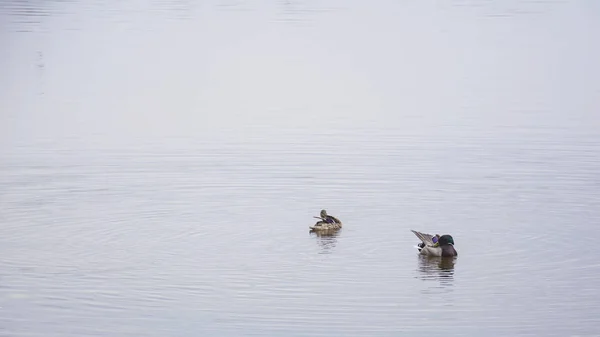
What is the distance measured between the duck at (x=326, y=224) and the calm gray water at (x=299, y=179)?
0.60ft

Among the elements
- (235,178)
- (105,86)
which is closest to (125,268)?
(235,178)

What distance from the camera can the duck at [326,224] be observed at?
1630 centimetres

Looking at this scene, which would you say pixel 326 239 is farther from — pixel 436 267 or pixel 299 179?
pixel 299 179

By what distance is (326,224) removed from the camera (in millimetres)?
16328

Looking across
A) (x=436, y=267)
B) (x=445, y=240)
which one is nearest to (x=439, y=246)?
(x=445, y=240)

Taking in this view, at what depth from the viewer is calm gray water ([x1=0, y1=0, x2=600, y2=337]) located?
43.6ft

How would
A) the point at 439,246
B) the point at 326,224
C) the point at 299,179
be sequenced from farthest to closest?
the point at 299,179, the point at 326,224, the point at 439,246

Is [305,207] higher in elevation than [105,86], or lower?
lower

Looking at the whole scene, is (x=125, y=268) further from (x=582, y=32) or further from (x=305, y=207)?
(x=582, y=32)

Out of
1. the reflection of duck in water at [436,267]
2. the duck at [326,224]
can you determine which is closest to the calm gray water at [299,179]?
the reflection of duck in water at [436,267]

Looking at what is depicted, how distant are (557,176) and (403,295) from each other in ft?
23.4

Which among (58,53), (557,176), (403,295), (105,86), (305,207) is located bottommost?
(403,295)

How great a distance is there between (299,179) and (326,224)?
3.57m

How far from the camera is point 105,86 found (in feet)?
99.2
